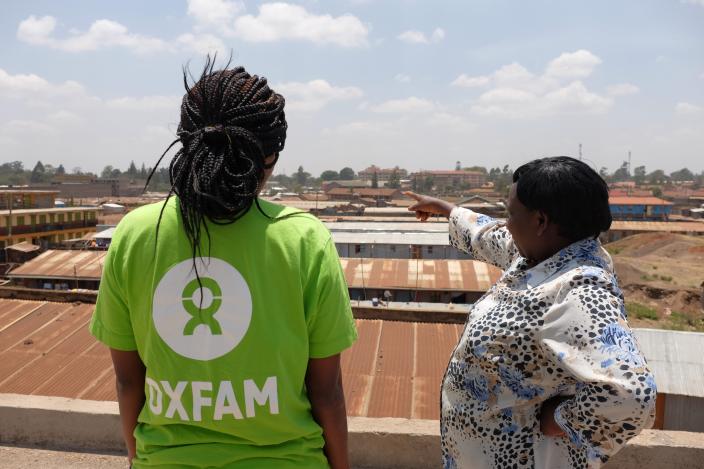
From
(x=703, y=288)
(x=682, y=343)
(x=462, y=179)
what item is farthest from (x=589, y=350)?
(x=462, y=179)

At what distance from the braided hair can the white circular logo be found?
0.05 m

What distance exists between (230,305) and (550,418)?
2.87 ft

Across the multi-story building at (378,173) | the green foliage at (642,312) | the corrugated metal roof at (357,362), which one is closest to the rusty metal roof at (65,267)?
the corrugated metal roof at (357,362)

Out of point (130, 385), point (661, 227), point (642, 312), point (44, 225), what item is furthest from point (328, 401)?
point (661, 227)

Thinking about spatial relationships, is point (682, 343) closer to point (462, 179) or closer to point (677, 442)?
point (677, 442)

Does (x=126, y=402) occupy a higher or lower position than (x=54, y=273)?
higher

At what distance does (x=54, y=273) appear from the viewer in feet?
48.1

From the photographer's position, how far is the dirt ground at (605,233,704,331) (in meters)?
18.7

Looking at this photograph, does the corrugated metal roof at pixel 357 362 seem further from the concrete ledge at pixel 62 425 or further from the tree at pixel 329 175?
the tree at pixel 329 175

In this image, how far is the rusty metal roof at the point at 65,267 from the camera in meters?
14.5

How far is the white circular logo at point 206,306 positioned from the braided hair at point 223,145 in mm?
53

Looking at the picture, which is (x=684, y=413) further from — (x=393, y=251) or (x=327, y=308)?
(x=393, y=251)

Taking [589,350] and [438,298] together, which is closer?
[589,350]

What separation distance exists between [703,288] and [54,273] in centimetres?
2121
